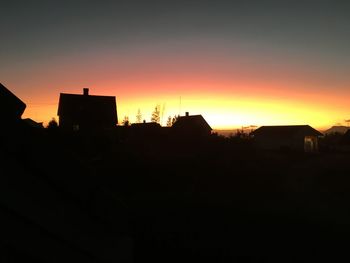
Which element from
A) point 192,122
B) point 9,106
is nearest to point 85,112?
point 192,122

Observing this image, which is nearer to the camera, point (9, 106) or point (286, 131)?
point (9, 106)

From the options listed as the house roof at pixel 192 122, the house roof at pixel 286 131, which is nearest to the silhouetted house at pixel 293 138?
the house roof at pixel 286 131

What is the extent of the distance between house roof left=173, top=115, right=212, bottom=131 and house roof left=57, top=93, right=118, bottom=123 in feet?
38.0

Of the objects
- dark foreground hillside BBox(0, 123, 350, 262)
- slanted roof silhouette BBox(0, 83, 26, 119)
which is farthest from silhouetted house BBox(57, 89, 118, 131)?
slanted roof silhouette BBox(0, 83, 26, 119)

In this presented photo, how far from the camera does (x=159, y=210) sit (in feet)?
31.9

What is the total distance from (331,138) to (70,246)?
82.2 metres

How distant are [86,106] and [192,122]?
59.7 ft

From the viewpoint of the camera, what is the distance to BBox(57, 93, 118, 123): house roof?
166 ft

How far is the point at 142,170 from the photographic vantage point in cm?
2222

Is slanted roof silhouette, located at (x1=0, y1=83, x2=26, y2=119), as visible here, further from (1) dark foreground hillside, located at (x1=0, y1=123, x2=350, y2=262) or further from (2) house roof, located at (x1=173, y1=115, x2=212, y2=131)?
(2) house roof, located at (x1=173, y1=115, x2=212, y2=131)

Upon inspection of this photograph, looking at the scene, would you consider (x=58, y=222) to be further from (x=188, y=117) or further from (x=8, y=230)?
(x=188, y=117)

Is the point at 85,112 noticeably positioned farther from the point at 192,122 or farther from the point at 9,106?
the point at 9,106

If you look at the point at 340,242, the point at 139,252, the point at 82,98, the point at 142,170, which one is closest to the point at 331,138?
the point at 82,98

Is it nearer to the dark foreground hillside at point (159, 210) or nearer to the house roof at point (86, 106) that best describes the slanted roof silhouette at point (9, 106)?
the dark foreground hillside at point (159, 210)
